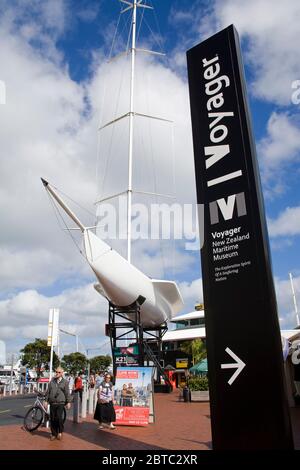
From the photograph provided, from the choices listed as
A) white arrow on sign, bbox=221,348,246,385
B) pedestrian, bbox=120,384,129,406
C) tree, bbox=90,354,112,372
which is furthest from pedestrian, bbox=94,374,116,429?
tree, bbox=90,354,112,372

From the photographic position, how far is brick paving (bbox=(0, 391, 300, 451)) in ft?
28.8

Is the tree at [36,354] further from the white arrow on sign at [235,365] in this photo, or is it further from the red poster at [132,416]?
the white arrow on sign at [235,365]

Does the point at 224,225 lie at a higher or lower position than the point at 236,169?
lower

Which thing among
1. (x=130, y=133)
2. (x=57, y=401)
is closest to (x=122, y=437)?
(x=57, y=401)

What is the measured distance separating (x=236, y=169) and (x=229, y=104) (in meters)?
1.25

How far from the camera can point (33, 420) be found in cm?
1106

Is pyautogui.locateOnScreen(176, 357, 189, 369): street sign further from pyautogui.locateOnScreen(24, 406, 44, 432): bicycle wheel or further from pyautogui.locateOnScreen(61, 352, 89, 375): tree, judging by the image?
pyautogui.locateOnScreen(24, 406, 44, 432): bicycle wheel

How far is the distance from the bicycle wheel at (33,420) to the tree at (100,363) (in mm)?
104764

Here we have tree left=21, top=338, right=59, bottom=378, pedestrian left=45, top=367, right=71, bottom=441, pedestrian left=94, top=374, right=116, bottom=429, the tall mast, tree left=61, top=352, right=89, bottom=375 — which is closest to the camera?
pedestrian left=45, top=367, right=71, bottom=441

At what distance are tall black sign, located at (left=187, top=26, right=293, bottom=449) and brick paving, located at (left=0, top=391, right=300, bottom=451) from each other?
2.99 m

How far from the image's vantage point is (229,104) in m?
7.37

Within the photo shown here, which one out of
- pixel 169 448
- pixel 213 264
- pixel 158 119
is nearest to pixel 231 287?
pixel 213 264

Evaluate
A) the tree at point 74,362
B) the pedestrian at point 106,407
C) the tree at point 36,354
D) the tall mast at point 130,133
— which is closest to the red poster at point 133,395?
the pedestrian at point 106,407
